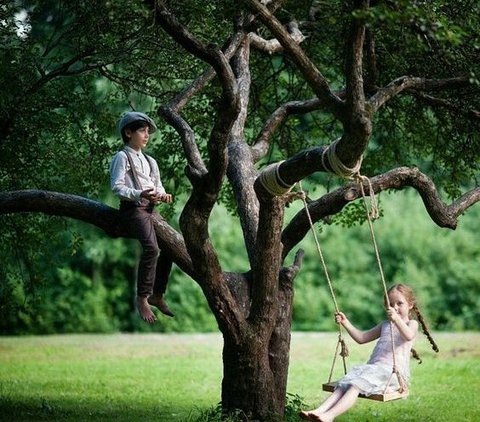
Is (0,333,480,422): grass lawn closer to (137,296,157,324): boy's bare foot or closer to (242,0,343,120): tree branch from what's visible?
(137,296,157,324): boy's bare foot

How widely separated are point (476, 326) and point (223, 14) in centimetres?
1280

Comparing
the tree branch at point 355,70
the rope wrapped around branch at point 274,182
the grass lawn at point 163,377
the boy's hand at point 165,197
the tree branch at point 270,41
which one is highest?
the tree branch at point 270,41

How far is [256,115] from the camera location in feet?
40.7

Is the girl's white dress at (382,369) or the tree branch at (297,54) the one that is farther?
the girl's white dress at (382,369)

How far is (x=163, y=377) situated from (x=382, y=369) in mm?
7866

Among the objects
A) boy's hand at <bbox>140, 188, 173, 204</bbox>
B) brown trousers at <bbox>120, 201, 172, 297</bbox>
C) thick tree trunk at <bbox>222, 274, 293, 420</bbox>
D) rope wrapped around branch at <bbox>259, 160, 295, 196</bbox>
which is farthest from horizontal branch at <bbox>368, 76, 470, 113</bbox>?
thick tree trunk at <bbox>222, 274, 293, 420</bbox>

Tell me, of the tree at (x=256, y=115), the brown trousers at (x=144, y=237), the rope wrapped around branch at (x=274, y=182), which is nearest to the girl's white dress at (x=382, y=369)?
the tree at (x=256, y=115)

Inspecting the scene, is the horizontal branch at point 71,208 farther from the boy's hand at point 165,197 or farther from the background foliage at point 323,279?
the background foliage at point 323,279

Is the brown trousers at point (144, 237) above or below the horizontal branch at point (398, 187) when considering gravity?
below

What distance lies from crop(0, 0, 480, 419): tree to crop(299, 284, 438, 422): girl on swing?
0.85 meters

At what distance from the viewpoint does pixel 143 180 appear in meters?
7.97

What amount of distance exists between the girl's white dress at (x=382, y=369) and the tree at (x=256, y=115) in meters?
0.96

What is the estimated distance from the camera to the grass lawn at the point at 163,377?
11.8m

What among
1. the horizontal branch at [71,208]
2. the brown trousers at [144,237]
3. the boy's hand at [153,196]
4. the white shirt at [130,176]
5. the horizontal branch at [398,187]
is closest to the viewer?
the boy's hand at [153,196]
